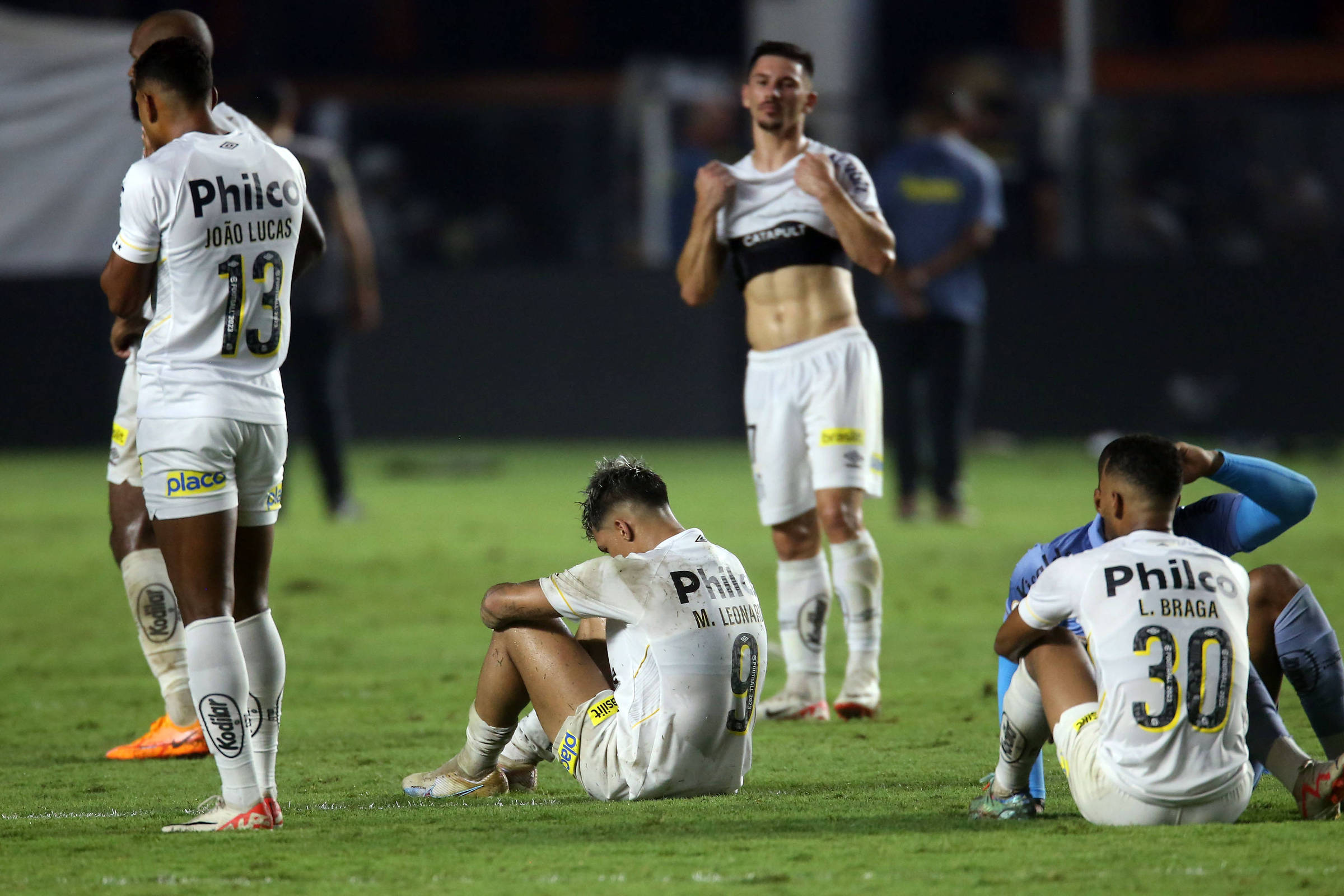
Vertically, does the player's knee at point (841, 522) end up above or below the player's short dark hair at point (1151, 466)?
below

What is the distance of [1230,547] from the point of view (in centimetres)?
449

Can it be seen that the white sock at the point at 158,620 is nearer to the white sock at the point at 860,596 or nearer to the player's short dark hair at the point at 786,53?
the white sock at the point at 860,596

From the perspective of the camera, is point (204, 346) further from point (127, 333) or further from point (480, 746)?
point (480, 746)

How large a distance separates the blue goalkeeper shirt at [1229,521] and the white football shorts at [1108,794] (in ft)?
0.95

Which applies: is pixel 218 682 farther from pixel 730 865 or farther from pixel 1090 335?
pixel 1090 335

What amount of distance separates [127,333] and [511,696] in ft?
4.55

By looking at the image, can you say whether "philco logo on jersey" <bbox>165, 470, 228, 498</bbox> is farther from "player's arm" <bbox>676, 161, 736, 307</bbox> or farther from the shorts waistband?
the shorts waistband

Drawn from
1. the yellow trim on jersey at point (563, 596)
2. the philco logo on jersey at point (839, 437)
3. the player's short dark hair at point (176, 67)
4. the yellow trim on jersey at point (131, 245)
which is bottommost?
the yellow trim on jersey at point (563, 596)

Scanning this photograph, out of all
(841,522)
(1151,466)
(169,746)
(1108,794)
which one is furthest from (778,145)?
(1108,794)

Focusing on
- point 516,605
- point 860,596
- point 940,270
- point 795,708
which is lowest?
point 795,708

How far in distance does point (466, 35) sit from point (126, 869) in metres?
26.8

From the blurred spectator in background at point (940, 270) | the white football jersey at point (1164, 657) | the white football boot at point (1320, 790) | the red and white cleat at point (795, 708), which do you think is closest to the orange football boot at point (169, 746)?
the red and white cleat at point (795, 708)

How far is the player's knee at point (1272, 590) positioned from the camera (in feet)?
14.1

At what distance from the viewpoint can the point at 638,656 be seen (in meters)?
4.38
